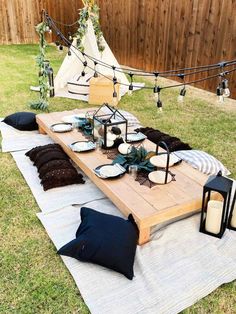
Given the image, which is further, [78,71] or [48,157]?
[78,71]

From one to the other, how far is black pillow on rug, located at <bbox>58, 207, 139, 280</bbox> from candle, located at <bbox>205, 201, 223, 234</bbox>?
0.55 m

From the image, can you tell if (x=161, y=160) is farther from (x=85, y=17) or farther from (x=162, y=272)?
(x=85, y=17)

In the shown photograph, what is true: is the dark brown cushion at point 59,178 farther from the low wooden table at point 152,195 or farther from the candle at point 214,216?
the candle at point 214,216

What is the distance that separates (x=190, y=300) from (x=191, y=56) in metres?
5.19

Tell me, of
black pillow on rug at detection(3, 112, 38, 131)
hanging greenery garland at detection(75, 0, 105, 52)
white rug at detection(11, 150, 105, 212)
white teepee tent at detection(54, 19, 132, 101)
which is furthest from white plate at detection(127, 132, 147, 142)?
hanging greenery garland at detection(75, 0, 105, 52)

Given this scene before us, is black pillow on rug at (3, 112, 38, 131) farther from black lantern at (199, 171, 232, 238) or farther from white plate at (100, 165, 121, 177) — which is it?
black lantern at (199, 171, 232, 238)

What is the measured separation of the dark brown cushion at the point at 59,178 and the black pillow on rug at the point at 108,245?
2.66 feet

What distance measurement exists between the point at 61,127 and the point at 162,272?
1968 mm

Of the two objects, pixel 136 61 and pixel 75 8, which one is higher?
pixel 75 8

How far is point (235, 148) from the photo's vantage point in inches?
147

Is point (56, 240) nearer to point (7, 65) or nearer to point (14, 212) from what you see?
point (14, 212)

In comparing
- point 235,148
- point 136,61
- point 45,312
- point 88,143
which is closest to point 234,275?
point 45,312

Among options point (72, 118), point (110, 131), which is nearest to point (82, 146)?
point (110, 131)

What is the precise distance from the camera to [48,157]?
3.04 m
